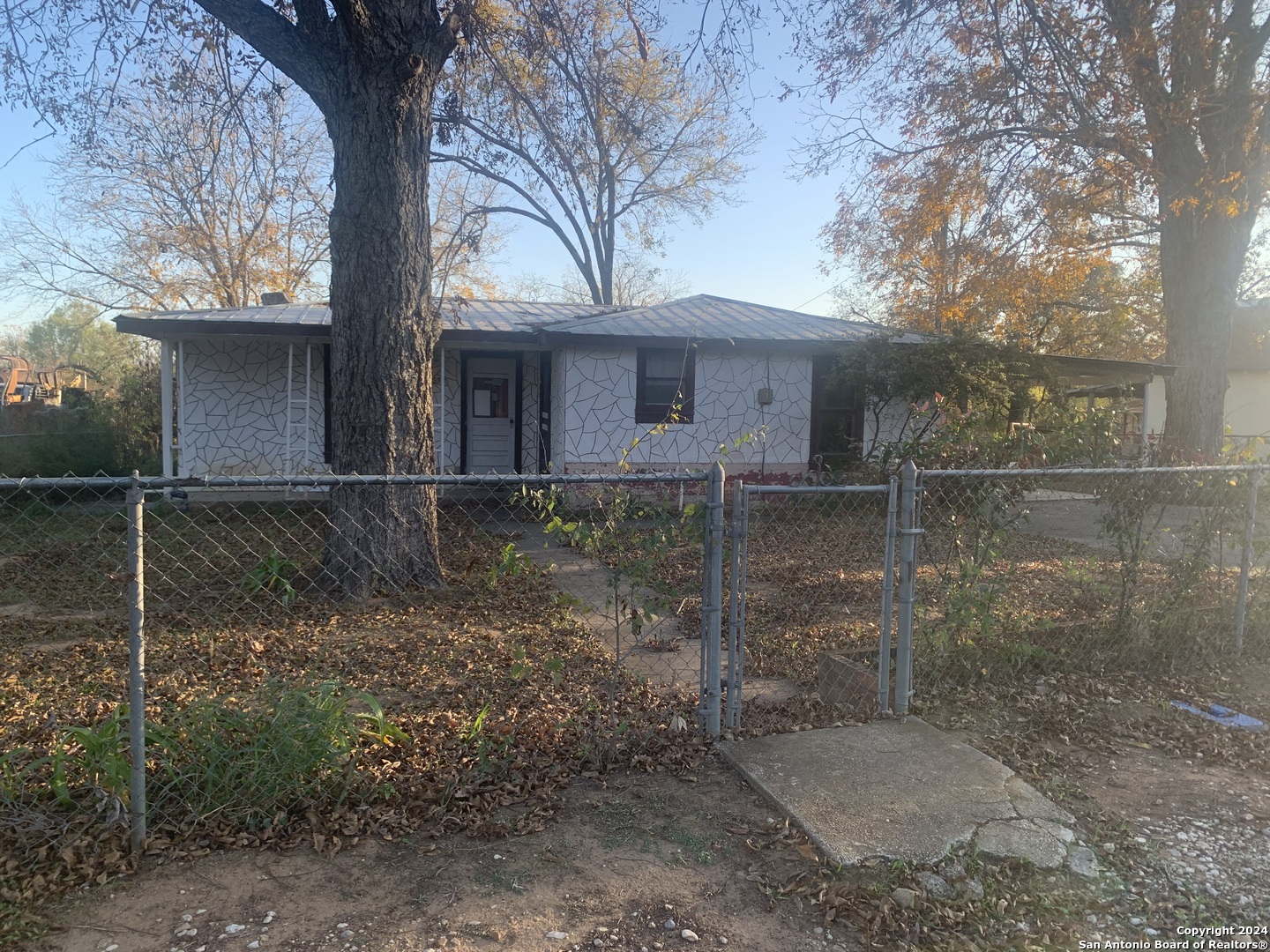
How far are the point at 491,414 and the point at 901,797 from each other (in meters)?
11.4

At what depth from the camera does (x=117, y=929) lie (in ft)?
7.46

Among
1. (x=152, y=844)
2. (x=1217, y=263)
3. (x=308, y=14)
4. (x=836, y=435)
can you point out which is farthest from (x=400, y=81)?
(x=1217, y=263)

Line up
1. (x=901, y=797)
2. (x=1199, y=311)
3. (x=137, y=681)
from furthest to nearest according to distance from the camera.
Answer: (x=1199, y=311) < (x=901, y=797) < (x=137, y=681)

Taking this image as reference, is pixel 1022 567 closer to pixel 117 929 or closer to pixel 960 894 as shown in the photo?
pixel 960 894

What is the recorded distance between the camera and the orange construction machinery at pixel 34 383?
991 inches

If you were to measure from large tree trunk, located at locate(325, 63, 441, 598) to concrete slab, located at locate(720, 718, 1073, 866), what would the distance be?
151 inches

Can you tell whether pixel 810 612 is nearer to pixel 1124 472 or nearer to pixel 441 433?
pixel 1124 472

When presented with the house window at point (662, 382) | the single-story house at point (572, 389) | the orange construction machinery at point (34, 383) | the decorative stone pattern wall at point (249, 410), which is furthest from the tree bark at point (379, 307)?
the orange construction machinery at point (34, 383)

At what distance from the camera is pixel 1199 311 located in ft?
41.8

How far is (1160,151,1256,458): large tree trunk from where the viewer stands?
12.5 m

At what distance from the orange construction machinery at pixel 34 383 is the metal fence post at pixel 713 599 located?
25542 mm

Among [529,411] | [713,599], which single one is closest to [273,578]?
[713,599]

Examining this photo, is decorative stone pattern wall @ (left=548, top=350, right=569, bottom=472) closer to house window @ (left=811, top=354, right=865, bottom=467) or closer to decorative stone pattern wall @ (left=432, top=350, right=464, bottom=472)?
decorative stone pattern wall @ (left=432, top=350, right=464, bottom=472)

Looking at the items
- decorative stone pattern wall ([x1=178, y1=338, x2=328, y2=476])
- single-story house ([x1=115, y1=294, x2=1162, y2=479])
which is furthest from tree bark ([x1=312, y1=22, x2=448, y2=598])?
decorative stone pattern wall ([x1=178, y1=338, x2=328, y2=476])
